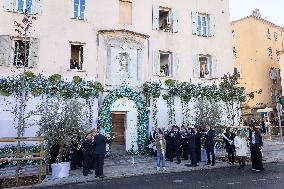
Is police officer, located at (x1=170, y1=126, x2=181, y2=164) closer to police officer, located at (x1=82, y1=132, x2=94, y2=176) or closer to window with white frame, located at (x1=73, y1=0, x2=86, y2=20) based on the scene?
police officer, located at (x1=82, y1=132, x2=94, y2=176)

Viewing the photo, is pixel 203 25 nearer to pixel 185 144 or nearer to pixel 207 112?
pixel 207 112

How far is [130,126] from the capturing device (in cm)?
1959

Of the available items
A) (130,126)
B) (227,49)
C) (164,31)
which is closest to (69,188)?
(130,126)

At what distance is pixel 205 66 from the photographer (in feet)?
→ 76.7

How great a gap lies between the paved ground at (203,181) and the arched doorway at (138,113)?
20.8 ft

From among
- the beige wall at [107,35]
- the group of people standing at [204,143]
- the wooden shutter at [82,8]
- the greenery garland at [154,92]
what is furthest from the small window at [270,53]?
the wooden shutter at [82,8]

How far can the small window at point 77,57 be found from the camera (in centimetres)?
1902

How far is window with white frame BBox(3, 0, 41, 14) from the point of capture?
57.2ft

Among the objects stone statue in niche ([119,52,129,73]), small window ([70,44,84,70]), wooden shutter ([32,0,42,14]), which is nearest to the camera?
wooden shutter ([32,0,42,14])

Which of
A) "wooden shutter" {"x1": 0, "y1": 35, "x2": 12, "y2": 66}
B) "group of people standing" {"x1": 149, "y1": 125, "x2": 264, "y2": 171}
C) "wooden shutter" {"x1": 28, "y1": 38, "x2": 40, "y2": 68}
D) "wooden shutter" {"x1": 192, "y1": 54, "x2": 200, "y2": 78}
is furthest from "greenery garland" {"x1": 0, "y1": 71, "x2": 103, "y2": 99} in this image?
"wooden shutter" {"x1": 192, "y1": 54, "x2": 200, "y2": 78}

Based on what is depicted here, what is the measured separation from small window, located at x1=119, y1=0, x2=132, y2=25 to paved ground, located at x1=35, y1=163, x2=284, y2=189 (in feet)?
37.4

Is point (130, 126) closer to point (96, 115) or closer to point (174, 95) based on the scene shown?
point (96, 115)

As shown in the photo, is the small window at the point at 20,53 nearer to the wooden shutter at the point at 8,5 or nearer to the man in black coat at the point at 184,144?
the wooden shutter at the point at 8,5

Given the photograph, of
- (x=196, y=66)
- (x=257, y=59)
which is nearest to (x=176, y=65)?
(x=196, y=66)
